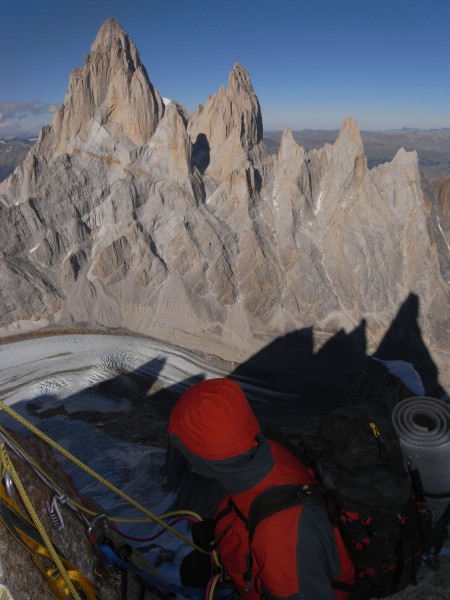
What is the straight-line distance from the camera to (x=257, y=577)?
3.31m

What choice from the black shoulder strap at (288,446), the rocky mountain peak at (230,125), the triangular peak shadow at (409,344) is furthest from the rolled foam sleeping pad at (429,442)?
the rocky mountain peak at (230,125)

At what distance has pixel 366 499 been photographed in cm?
333

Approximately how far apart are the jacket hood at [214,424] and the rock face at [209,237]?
39.3m

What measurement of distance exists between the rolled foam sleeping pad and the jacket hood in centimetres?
213

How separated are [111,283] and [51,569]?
44.2 m

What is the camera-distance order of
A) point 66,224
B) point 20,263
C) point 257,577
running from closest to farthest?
point 257,577, point 20,263, point 66,224

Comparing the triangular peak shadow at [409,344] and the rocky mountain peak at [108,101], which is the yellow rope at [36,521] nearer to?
the triangular peak shadow at [409,344]

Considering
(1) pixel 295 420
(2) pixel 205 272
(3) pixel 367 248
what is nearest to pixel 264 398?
(1) pixel 295 420

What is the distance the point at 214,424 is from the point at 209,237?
45.1 meters

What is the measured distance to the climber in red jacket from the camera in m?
3.02

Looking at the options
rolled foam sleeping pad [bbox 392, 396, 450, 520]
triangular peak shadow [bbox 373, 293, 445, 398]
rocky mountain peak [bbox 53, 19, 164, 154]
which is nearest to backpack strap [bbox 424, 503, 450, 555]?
rolled foam sleeping pad [bbox 392, 396, 450, 520]

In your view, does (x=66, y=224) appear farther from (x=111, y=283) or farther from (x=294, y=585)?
(x=294, y=585)

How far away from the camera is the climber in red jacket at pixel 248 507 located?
3.02 metres

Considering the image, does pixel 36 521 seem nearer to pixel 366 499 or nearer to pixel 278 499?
pixel 278 499
